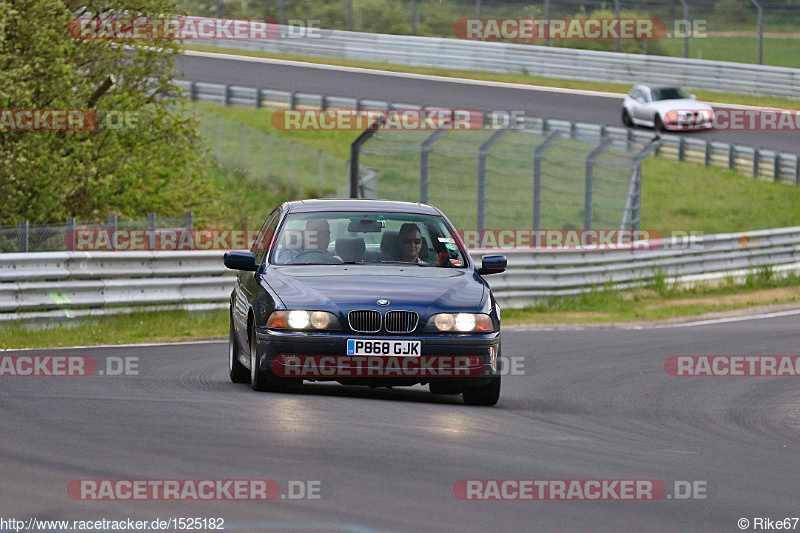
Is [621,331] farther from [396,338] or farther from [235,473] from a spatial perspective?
[235,473]

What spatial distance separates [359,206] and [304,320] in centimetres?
175

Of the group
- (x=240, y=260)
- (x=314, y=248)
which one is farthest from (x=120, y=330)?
(x=314, y=248)

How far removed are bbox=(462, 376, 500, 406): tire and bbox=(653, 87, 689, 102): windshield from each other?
A: 30.5 meters

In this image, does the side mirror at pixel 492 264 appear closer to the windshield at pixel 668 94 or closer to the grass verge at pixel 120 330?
the grass verge at pixel 120 330

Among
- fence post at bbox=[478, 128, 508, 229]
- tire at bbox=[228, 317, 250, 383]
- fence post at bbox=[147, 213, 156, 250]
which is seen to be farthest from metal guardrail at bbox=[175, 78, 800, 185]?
tire at bbox=[228, 317, 250, 383]

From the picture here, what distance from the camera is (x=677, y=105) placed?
3991cm

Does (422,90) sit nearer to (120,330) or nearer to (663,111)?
(663,111)

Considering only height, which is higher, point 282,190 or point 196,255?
point 196,255

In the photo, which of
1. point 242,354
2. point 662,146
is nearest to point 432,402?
point 242,354

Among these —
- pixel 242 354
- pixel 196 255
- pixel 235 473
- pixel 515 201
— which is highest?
pixel 235 473

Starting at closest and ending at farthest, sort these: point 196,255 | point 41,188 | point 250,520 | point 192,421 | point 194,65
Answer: point 250,520 < point 192,421 < point 196,255 < point 41,188 < point 194,65

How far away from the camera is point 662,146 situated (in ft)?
133

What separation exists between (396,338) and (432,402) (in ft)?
2.68

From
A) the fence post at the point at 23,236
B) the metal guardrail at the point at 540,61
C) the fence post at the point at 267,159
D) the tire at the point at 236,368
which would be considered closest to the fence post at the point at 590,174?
the fence post at the point at 23,236
